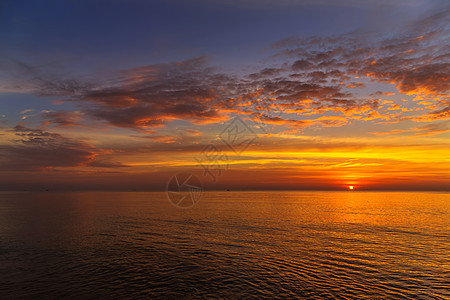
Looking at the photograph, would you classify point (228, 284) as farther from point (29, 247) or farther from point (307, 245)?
point (29, 247)

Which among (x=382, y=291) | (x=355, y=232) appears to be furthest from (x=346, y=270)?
(x=355, y=232)

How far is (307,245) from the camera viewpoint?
48.0 metres

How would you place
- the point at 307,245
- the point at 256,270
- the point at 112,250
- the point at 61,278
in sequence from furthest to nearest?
1. the point at 307,245
2. the point at 112,250
3. the point at 256,270
4. the point at 61,278

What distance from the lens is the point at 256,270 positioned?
111 feet

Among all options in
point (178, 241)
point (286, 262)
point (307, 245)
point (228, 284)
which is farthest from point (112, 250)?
point (307, 245)

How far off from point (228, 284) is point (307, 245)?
933 inches

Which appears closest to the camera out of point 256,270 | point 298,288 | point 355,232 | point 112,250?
point 298,288

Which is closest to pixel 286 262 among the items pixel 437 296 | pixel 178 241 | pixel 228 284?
pixel 228 284

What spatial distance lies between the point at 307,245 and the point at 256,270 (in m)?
17.9

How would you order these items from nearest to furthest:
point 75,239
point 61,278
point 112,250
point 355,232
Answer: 1. point 61,278
2. point 112,250
3. point 75,239
4. point 355,232

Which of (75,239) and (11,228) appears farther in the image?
(11,228)

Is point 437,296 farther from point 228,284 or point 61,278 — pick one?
point 61,278

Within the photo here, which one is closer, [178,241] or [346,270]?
[346,270]

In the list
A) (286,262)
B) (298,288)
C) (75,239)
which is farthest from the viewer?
(75,239)
